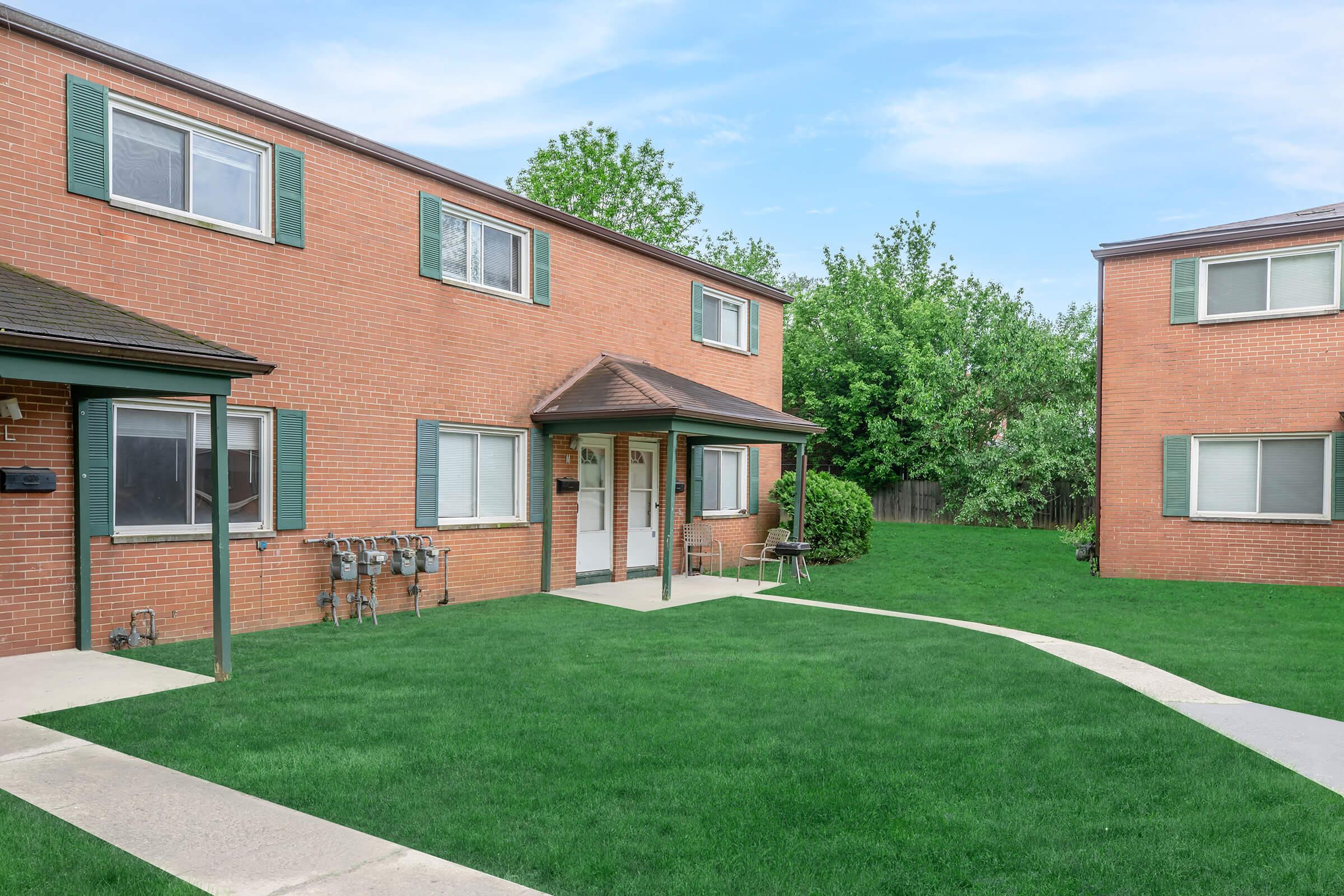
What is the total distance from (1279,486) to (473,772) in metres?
14.2

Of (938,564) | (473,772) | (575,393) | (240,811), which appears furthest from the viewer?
(938,564)

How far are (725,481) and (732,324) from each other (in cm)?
305

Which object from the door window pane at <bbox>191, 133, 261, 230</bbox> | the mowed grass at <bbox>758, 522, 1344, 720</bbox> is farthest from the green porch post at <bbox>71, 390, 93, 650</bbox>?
the mowed grass at <bbox>758, 522, 1344, 720</bbox>

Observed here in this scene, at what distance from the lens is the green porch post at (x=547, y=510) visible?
12.7m

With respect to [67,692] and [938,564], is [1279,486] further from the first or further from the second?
[67,692]

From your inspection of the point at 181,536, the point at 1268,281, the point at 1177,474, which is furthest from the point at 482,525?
the point at 1268,281

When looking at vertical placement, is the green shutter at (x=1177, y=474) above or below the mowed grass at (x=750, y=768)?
above

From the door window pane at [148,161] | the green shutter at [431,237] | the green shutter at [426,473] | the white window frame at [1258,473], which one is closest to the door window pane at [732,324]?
the green shutter at [431,237]

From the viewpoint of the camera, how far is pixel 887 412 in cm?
3094

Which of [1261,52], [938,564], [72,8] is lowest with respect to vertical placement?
[938,564]

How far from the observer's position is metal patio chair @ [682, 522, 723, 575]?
15156 mm

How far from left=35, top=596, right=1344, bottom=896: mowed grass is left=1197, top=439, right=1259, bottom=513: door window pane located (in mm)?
8486

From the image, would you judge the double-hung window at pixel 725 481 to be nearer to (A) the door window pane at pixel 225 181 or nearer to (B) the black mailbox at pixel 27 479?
(A) the door window pane at pixel 225 181

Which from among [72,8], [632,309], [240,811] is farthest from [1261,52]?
[72,8]
